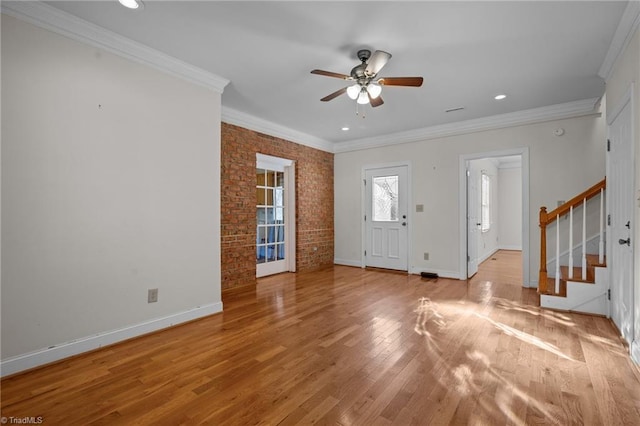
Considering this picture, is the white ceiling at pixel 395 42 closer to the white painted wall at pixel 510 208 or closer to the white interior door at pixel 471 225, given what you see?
the white interior door at pixel 471 225

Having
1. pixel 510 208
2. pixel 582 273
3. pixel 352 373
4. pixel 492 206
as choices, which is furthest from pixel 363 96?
pixel 510 208

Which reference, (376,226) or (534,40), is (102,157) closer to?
(534,40)

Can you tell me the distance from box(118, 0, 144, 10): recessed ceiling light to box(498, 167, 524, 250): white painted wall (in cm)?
947

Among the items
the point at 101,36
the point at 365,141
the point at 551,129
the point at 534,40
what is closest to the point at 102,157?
the point at 101,36

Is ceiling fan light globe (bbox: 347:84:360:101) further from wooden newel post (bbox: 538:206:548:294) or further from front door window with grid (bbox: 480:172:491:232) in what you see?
front door window with grid (bbox: 480:172:491:232)

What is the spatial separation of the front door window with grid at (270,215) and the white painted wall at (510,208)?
6.92 m

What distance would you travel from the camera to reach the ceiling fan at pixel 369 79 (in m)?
2.66

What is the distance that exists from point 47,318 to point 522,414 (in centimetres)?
333

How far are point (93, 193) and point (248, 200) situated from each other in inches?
94.2

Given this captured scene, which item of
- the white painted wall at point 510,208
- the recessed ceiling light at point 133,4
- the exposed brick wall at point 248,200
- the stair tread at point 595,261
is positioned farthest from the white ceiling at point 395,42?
the white painted wall at point 510,208

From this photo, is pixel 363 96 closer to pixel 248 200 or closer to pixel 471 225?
pixel 248 200

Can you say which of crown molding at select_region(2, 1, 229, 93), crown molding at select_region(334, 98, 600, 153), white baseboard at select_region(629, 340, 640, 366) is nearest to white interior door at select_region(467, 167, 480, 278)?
crown molding at select_region(334, 98, 600, 153)

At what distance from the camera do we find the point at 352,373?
2.11m

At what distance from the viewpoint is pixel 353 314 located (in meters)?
3.35
